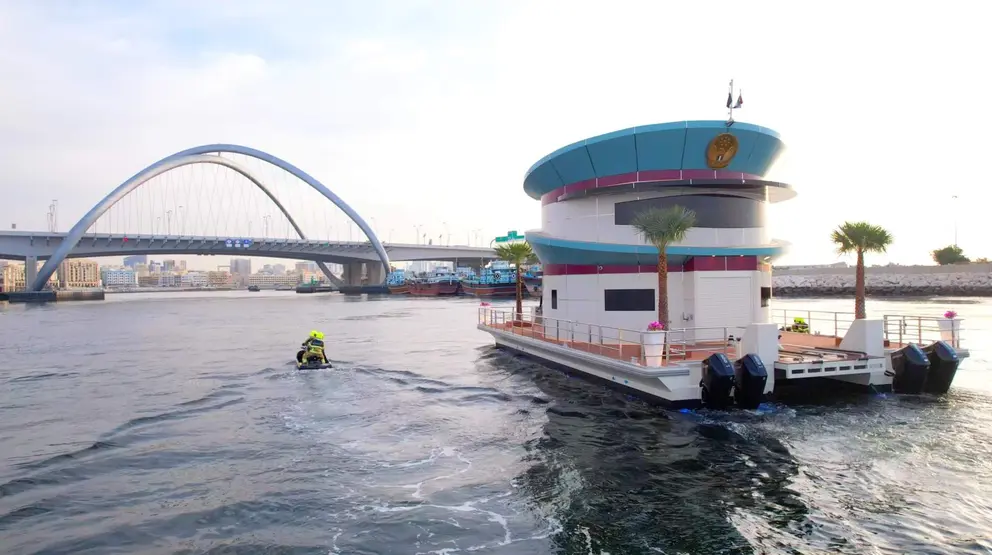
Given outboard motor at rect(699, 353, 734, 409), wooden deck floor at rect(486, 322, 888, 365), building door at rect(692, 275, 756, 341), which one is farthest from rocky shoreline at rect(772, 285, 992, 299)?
outboard motor at rect(699, 353, 734, 409)

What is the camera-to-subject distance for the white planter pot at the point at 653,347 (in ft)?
45.9

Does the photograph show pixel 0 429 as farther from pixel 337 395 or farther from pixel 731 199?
pixel 731 199

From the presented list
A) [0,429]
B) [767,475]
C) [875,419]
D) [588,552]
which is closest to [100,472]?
[0,429]

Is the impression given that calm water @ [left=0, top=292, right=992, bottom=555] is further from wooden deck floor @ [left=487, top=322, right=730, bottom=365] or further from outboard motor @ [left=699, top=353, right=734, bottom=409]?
wooden deck floor @ [left=487, top=322, right=730, bottom=365]

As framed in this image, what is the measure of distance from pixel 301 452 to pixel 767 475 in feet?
29.5

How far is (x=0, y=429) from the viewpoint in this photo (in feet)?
48.1

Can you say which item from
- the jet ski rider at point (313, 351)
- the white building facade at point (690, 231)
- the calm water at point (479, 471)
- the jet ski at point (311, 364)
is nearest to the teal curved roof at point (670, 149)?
the white building facade at point (690, 231)

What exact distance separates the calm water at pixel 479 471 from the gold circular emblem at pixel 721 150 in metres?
7.08

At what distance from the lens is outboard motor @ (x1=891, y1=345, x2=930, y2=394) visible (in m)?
15.4

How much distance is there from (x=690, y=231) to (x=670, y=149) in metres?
2.48

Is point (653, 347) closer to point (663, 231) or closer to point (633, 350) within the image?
point (633, 350)

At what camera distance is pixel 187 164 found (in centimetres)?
10362

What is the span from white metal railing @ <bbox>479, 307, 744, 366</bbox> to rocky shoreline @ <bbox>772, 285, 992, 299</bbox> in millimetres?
71799

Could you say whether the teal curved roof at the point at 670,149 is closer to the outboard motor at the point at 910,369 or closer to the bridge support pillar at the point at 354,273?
the outboard motor at the point at 910,369
